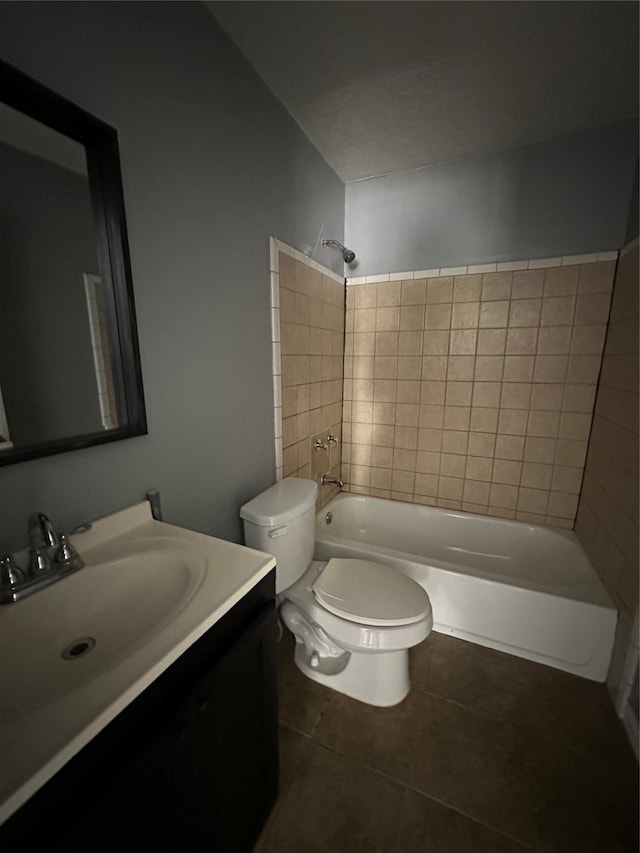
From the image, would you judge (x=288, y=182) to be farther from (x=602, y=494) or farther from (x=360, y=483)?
(x=602, y=494)

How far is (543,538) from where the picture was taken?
6.79ft

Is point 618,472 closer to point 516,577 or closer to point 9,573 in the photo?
point 516,577

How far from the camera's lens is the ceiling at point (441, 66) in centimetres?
114

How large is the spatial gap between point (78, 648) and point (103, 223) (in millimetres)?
1015

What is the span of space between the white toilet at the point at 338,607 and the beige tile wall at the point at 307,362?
1.26 ft

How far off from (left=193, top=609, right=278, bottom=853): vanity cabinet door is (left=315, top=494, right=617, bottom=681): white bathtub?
0.98 meters

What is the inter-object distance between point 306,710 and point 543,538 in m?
1.61

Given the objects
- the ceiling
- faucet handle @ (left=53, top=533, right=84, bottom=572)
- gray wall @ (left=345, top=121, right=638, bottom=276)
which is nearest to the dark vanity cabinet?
faucet handle @ (left=53, top=533, right=84, bottom=572)

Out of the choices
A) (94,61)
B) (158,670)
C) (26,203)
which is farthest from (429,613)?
(94,61)

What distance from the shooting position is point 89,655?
680mm

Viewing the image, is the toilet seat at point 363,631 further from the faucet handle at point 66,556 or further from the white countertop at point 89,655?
the faucet handle at point 66,556

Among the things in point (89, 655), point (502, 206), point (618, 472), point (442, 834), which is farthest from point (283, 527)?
point (502, 206)

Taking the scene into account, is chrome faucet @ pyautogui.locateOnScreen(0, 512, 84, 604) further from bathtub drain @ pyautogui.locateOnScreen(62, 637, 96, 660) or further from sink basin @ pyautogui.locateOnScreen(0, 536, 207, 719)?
bathtub drain @ pyautogui.locateOnScreen(62, 637, 96, 660)

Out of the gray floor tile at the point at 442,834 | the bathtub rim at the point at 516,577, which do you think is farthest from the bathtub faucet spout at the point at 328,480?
the gray floor tile at the point at 442,834
